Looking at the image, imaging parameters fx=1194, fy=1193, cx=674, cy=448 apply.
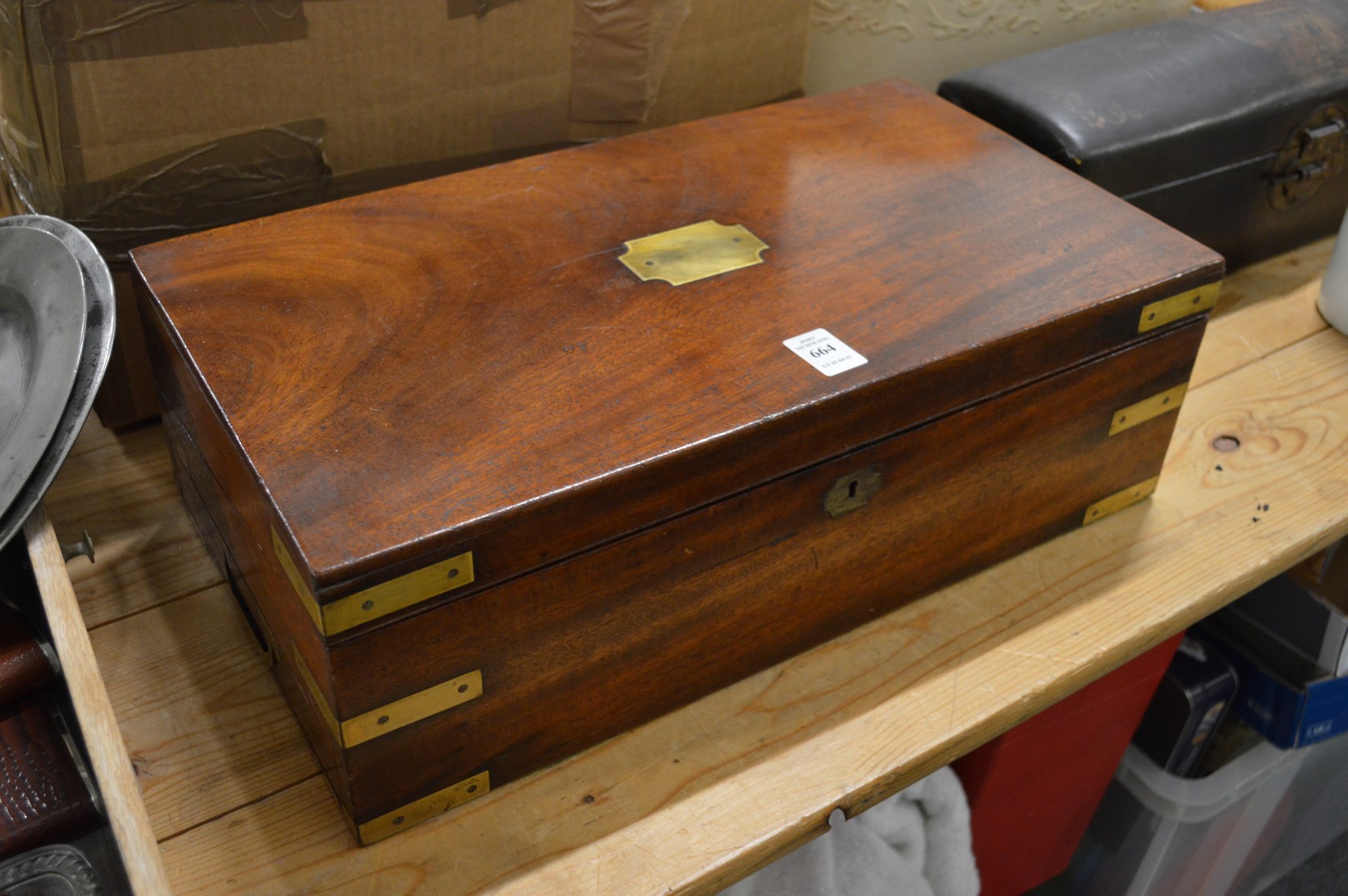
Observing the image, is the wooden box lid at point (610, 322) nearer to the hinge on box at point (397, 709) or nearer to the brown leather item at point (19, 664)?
the hinge on box at point (397, 709)

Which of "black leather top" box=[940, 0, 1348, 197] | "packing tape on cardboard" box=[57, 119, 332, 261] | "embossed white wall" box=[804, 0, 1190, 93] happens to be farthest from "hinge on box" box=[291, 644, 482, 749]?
"embossed white wall" box=[804, 0, 1190, 93]

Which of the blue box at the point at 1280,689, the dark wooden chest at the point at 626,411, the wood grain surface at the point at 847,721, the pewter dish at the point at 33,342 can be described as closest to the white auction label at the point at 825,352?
the dark wooden chest at the point at 626,411

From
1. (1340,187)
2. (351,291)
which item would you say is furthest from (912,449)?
(1340,187)

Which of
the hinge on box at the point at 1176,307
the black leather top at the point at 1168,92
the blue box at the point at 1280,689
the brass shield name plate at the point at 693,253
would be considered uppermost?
the black leather top at the point at 1168,92

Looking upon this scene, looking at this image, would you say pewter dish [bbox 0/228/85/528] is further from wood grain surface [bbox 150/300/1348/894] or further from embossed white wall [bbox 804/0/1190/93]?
embossed white wall [bbox 804/0/1190/93]

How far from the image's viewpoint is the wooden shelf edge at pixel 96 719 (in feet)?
1.80

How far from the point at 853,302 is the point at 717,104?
405 millimetres

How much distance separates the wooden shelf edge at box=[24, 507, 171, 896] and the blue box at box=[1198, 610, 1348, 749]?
3.18ft

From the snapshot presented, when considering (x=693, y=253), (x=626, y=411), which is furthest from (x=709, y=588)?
(x=693, y=253)

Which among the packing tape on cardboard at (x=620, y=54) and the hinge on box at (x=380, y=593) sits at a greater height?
the packing tape on cardboard at (x=620, y=54)

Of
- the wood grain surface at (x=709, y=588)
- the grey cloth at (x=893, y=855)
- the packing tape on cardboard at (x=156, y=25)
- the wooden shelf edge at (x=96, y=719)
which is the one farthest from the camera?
the grey cloth at (x=893, y=855)

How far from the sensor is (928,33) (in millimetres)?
1196

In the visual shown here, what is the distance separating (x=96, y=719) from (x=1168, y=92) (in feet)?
3.18

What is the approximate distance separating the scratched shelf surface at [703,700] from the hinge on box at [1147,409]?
95mm
